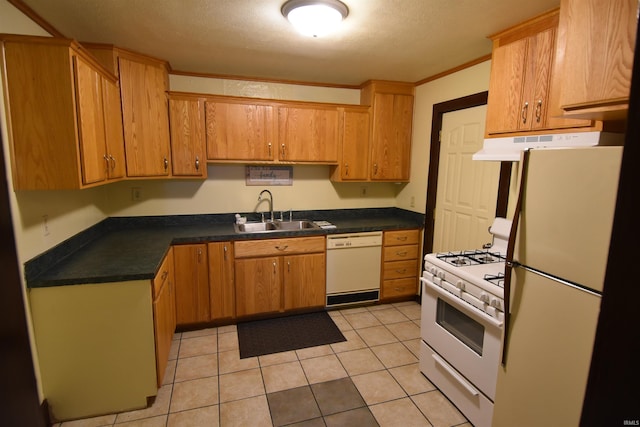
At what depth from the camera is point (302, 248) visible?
315cm

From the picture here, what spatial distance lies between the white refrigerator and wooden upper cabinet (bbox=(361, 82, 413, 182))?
2179 millimetres

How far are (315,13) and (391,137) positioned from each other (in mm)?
1915

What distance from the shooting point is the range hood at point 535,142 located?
5.22 feet

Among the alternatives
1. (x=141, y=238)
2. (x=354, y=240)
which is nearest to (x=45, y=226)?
(x=141, y=238)

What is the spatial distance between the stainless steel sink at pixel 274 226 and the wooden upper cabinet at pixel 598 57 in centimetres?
234

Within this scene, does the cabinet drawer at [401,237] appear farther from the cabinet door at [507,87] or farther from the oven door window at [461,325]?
the cabinet door at [507,87]

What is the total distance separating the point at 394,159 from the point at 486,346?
2.26m

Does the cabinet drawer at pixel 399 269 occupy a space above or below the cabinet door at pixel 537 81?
below

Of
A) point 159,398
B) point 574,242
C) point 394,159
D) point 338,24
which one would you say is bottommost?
point 159,398

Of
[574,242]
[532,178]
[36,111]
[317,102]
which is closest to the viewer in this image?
[574,242]

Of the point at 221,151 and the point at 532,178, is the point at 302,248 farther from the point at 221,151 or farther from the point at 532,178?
the point at 532,178

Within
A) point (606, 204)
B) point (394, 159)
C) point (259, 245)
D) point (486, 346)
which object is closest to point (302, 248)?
point (259, 245)

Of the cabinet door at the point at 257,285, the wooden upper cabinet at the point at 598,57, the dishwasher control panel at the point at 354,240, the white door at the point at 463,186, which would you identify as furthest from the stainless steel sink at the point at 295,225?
the wooden upper cabinet at the point at 598,57

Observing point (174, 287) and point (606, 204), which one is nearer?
point (606, 204)
